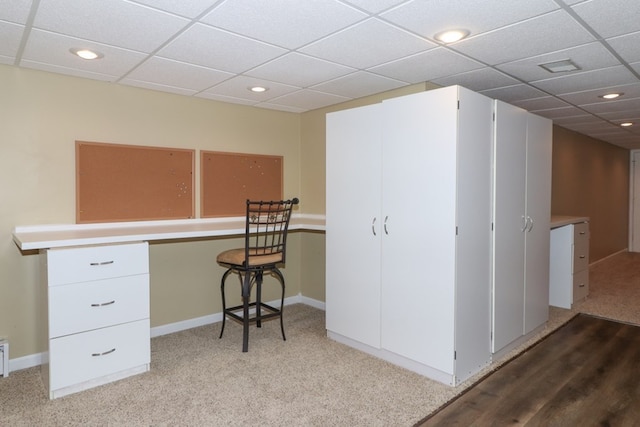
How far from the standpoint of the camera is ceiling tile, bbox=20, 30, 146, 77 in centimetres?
234

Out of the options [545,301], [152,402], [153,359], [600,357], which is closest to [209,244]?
[153,359]

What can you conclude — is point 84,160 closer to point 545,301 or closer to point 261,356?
point 261,356

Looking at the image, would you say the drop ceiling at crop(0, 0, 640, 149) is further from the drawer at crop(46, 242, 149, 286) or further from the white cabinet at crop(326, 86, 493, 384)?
the drawer at crop(46, 242, 149, 286)

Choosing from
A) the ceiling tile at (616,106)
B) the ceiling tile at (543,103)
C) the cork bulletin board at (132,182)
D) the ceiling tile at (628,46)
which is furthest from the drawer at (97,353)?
the ceiling tile at (616,106)

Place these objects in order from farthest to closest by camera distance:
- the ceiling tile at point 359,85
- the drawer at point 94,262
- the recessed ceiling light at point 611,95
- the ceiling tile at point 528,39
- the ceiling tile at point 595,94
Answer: the recessed ceiling light at point 611,95 < the ceiling tile at point 595,94 < the ceiling tile at point 359,85 < the drawer at point 94,262 < the ceiling tile at point 528,39

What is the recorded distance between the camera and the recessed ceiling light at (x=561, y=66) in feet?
9.09

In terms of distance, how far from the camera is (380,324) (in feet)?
9.88

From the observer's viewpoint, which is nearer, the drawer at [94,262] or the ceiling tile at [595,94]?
the drawer at [94,262]

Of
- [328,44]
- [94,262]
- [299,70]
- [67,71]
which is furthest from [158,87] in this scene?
[328,44]

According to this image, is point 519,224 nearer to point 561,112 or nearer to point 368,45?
point 368,45

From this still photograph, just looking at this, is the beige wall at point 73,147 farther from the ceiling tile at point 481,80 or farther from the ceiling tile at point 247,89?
the ceiling tile at point 481,80

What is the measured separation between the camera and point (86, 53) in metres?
2.55

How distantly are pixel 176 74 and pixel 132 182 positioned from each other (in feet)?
3.22

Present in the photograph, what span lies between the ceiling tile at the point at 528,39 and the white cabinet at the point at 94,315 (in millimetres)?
2474
